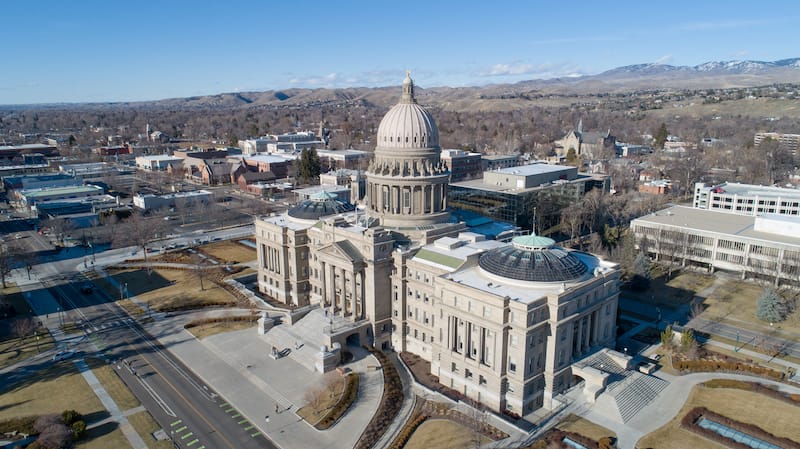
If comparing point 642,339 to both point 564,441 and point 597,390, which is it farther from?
point 564,441

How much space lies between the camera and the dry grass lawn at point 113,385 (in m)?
59.4

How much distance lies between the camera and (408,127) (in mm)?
79500

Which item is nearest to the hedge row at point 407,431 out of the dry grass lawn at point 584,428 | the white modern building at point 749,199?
the dry grass lawn at point 584,428

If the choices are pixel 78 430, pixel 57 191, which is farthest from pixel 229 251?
pixel 57 191

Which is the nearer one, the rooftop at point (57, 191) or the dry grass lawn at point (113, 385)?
the dry grass lawn at point (113, 385)

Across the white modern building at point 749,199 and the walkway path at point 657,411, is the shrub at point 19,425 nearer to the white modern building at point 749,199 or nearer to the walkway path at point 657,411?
the walkway path at point 657,411

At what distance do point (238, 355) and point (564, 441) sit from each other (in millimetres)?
43471

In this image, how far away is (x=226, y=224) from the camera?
144 meters

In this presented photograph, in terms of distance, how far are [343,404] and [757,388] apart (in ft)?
156

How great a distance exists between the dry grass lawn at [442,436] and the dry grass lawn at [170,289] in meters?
46.7

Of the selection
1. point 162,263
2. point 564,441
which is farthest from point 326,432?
point 162,263

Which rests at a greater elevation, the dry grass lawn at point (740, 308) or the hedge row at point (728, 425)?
the dry grass lawn at point (740, 308)

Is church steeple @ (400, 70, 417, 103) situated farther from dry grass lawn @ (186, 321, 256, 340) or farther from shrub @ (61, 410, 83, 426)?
shrub @ (61, 410, 83, 426)

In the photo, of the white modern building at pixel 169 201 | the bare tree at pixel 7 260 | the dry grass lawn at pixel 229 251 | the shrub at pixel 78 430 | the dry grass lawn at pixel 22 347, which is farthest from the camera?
the white modern building at pixel 169 201
